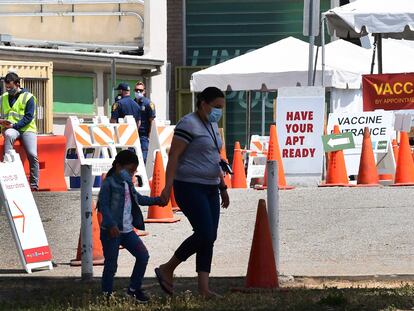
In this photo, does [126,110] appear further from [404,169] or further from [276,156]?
[404,169]

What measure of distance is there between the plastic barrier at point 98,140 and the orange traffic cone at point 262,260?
8532 millimetres

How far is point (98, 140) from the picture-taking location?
1983cm

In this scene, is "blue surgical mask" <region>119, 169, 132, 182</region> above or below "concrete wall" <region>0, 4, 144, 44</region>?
below

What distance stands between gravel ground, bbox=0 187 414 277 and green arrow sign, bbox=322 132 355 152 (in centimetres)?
174

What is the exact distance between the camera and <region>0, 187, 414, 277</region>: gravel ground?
1263cm

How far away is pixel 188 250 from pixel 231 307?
0.93m

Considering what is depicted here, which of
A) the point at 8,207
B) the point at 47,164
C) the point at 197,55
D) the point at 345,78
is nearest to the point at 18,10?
the point at 197,55

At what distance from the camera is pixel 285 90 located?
19797 millimetres

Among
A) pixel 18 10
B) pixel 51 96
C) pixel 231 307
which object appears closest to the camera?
pixel 231 307

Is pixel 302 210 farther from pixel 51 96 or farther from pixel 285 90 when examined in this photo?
pixel 51 96

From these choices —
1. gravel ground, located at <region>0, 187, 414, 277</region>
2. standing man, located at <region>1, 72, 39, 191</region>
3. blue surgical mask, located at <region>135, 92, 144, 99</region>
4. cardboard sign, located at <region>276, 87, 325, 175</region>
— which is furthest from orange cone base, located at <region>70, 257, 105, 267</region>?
blue surgical mask, located at <region>135, 92, 144, 99</region>

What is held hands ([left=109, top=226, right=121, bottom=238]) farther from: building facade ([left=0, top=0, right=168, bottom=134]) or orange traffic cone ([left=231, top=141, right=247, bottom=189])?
building facade ([left=0, top=0, right=168, bottom=134])

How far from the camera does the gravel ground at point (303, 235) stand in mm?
12633

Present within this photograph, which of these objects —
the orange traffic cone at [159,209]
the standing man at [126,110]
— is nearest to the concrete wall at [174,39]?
the standing man at [126,110]
